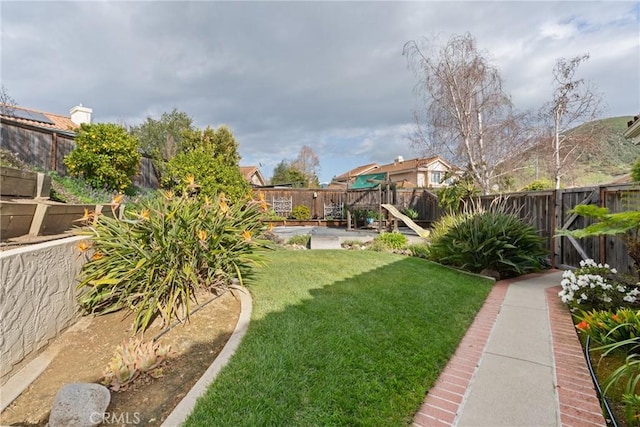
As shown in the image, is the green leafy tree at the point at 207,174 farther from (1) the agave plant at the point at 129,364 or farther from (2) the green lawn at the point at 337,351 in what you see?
(1) the agave plant at the point at 129,364

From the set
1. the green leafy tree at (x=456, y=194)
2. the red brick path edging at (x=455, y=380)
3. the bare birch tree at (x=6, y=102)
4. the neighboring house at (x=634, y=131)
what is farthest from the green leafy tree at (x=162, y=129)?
the neighboring house at (x=634, y=131)

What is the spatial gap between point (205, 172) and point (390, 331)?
7.90 meters

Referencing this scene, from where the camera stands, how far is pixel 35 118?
11406mm

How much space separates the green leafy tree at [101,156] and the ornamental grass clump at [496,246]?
352 inches

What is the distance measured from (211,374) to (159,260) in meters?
1.26

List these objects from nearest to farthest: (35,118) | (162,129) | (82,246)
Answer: (82,246)
(35,118)
(162,129)

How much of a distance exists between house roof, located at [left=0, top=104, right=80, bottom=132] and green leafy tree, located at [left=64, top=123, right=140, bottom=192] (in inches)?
64.3

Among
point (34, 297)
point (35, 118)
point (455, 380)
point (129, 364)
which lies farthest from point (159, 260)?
point (35, 118)

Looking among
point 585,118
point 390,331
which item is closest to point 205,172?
point 390,331

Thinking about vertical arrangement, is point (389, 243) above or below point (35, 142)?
below

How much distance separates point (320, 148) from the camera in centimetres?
3606

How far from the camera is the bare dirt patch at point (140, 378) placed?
1.73 metres

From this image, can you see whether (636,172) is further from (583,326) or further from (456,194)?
(456,194)

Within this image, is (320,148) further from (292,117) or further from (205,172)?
(205,172)
